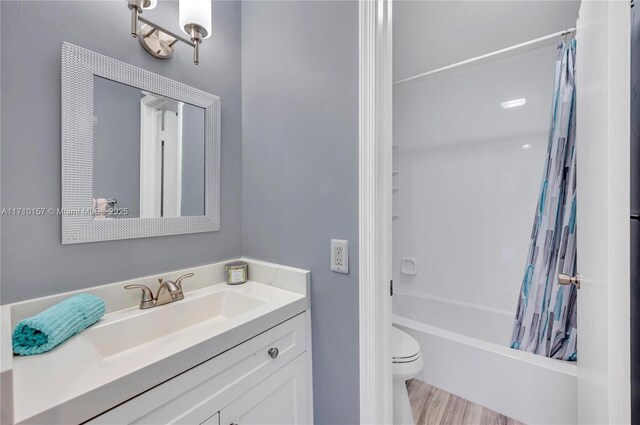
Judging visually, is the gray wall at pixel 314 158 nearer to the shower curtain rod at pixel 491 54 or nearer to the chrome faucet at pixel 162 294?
the chrome faucet at pixel 162 294

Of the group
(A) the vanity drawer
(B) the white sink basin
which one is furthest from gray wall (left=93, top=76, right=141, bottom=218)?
(A) the vanity drawer

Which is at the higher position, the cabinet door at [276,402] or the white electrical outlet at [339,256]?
the white electrical outlet at [339,256]

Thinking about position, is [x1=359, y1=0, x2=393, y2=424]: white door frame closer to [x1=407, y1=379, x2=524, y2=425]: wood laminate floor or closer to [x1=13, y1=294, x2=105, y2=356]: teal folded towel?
[x1=407, y1=379, x2=524, y2=425]: wood laminate floor

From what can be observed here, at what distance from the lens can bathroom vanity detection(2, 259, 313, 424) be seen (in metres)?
0.59

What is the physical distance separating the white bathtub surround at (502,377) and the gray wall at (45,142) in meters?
1.72

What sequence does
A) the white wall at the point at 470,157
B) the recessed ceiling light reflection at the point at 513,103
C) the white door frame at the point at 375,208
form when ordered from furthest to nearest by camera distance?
the recessed ceiling light reflection at the point at 513,103 → the white wall at the point at 470,157 → the white door frame at the point at 375,208

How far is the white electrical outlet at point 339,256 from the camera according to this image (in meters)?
1.05

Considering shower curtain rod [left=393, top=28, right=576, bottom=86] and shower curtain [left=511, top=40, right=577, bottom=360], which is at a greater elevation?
shower curtain rod [left=393, top=28, right=576, bottom=86]

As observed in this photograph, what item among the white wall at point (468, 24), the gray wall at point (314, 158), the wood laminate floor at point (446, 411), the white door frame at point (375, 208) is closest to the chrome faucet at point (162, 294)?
the gray wall at point (314, 158)

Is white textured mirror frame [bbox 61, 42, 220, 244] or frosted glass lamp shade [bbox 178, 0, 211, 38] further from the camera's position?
frosted glass lamp shade [bbox 178, 0, 211, 38]

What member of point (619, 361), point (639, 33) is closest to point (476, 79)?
point (639, 33)

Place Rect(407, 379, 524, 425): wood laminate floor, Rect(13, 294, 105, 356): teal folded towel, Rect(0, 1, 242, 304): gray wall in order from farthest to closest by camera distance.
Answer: Rect(407, 379, 524, 425): wood laminate floor, Rect(0, 1, 242, 304): gray wall, Rect(13, 294, 105, 356): teal folded towel

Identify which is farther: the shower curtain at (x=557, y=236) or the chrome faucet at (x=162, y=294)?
the shower curtain at (x=557, y=236)

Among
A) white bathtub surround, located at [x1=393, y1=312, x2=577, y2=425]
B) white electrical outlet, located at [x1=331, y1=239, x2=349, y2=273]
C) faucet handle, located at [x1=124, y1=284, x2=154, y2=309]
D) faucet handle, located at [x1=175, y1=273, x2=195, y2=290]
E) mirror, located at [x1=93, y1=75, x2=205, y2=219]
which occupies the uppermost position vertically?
mirror, located at [x1=93, y1=75, x2=205, y2=219]
